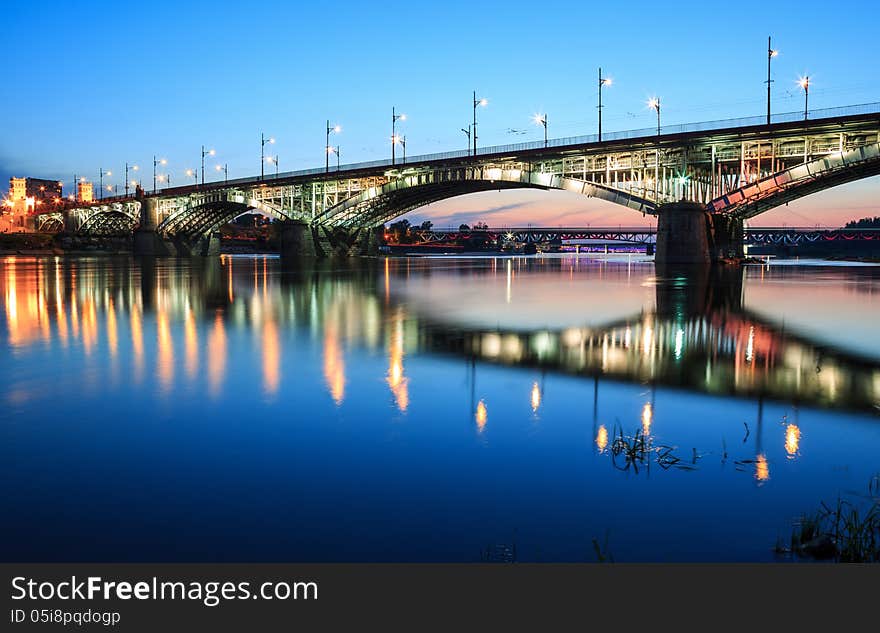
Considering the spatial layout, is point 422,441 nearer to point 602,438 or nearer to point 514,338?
point 602,438

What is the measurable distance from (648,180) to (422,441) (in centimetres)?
6402

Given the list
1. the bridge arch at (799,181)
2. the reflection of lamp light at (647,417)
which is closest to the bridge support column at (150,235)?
the bridge arch at (799,181)

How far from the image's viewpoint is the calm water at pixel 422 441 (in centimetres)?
525

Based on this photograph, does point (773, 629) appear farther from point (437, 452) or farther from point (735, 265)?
point (735, 265)

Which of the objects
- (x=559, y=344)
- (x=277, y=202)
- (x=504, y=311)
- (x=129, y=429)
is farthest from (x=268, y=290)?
(x=277, y=202)

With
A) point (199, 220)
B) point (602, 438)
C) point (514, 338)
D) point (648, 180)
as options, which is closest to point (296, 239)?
point (199, 220)

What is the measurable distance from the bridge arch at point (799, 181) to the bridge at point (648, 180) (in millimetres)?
99

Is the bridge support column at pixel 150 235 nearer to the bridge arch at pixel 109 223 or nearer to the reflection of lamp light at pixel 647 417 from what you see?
the bridge arch at pixel 109 223

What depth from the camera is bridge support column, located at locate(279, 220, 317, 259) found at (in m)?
100

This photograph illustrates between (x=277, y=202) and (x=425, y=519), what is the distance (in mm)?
109370

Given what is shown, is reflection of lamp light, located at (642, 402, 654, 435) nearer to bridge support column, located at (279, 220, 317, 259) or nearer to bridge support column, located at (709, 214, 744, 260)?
bridge support column, located at (709, 214, 744, 260)

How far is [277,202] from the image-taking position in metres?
110

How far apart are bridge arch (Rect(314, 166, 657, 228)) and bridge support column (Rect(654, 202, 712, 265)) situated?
2038mm

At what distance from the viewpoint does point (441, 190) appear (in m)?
92.4
